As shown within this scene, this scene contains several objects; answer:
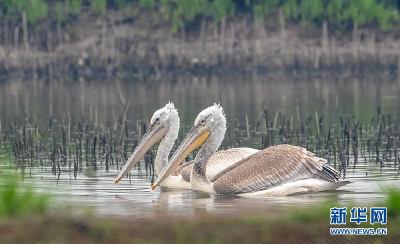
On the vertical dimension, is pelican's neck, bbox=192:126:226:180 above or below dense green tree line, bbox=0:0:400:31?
below

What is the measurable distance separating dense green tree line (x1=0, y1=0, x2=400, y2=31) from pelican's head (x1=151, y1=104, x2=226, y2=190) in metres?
48.5

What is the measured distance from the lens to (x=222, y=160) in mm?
19797

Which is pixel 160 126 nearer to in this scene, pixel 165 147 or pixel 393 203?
pixel 165 147

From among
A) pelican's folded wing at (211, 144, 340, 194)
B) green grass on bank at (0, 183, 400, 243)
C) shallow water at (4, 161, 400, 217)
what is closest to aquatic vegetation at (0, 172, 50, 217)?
green grass on bank at (0, 183, 400, 243)

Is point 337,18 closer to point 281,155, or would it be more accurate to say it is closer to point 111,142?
point 111,142

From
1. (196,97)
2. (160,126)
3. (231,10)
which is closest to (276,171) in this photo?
(160,126)

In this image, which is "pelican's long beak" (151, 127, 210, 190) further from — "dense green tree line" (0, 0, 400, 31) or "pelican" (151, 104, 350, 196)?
"dense green tree line" (0, 0, 400, 31)

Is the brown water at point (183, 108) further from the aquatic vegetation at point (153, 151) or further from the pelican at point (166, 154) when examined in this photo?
the aquatic vegetation at point (153, 151)

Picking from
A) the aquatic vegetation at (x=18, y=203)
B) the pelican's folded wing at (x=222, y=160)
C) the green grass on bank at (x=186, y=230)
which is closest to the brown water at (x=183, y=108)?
the pelican's folded wing at (x=222, y=160)

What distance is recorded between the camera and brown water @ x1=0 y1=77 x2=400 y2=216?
1764 centimetres

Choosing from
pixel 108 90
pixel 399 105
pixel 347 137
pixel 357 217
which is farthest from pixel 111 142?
pixel 108 90

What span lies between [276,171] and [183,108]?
19167 millimetres

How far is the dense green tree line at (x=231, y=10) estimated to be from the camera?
6788 cm

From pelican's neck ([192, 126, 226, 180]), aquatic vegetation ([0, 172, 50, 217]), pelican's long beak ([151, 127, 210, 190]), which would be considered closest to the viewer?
aquatic vegetation ([0, 172, 50, 217])
